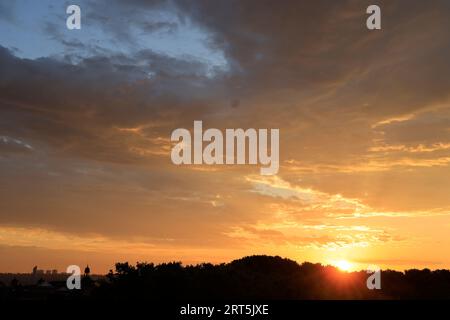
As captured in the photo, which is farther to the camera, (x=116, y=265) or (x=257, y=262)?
(x=257, y=262)

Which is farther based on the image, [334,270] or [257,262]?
[257,262]
